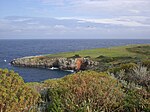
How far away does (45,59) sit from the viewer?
322 ft

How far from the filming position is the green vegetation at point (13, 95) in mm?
7738

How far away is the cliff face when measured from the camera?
85.8 meters

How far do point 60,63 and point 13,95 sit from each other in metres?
82.4

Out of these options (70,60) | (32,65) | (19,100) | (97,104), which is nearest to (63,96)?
(97,104)

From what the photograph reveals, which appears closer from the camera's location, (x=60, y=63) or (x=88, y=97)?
(x=88, y=97)

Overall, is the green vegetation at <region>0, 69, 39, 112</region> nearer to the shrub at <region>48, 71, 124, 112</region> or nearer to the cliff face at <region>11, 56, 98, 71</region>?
the shrub at <region>48, 71, 124, 112</region>

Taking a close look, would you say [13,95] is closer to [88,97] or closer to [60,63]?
[88,97]

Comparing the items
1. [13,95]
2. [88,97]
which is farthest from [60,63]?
[13,95]

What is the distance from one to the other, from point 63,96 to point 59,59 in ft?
269

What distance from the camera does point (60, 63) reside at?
9025 centimetres

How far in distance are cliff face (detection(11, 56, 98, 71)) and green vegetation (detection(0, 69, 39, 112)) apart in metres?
71.3

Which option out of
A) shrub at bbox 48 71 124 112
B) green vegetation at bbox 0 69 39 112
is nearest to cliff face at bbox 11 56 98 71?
shrub at bbox 48 71 124 112

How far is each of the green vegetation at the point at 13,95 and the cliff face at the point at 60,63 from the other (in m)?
71.3

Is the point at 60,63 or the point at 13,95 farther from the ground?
the point at 13,95
